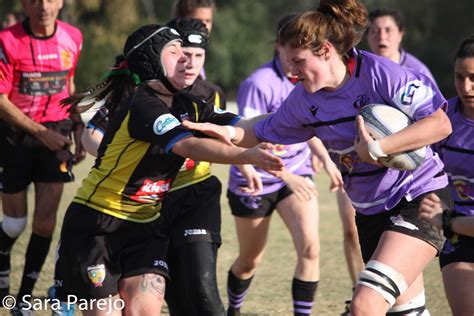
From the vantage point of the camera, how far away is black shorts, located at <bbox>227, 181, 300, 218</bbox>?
647 centimetres

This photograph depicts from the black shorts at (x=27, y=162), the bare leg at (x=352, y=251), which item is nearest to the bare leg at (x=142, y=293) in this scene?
the black shorts at (x=27, y=162)

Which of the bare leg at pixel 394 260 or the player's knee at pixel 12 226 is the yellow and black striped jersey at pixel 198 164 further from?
the player's knee at pixel 12 226

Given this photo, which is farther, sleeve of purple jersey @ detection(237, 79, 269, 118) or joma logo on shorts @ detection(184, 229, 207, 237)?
sleeve of purple jersey @ detection(237, 79, 269, 118)

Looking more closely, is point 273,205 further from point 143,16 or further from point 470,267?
point 143,16

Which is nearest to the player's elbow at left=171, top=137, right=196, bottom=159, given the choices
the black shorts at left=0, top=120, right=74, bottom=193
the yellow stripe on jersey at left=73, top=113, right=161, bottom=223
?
the yellow stripe on jersey at left=73, top=113, right=161, bottom=223

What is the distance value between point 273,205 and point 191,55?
174 centimetres

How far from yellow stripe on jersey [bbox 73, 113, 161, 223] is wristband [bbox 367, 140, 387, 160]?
1.17m

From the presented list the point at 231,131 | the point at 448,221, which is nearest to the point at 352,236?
the point at 231,131

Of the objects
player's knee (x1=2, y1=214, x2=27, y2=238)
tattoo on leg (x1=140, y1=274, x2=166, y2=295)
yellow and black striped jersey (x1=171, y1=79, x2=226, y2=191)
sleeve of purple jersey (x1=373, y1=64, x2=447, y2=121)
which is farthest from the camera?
player's knee (x1=2, y1=214, x2=27, y2=238)

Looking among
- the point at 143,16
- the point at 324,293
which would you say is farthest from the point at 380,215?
the point at 143,16

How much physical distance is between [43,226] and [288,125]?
2.75 m

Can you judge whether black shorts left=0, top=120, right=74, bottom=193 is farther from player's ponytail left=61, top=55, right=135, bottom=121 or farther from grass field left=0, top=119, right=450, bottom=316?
player's ponytail left=61, top=55, right=135, bottom=121

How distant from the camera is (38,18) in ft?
22.2

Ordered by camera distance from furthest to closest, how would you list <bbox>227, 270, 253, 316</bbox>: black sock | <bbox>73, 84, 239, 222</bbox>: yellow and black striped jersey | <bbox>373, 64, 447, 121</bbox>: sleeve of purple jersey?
1. <bbox>227, 270, 253, 316</bbox>: black sock
2. <bbox>73, 84, 239, 222</bbox>: yellow and black striped jersey
3. <bbox>373, 64, 447, 121</bbox>: sleeve of purple jersey
